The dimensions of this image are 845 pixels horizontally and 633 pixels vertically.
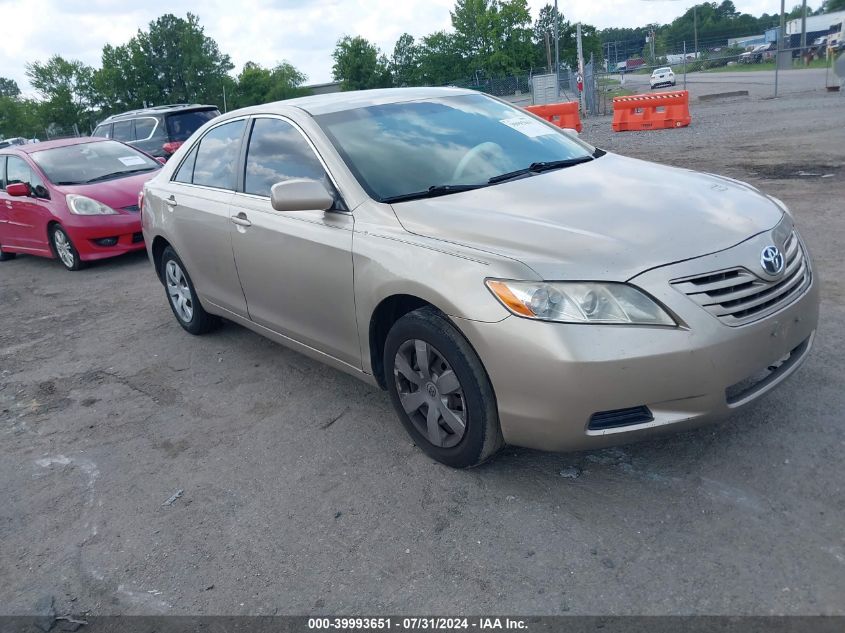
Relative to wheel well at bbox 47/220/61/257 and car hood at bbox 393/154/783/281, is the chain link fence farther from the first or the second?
car hood at bbox 393/154/783/281

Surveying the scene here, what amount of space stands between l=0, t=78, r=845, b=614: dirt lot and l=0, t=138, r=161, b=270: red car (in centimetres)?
432

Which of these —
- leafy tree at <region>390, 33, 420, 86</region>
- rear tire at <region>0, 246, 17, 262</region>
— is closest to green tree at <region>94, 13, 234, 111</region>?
leafy tree at <region>390, 33, 420, 86</region>

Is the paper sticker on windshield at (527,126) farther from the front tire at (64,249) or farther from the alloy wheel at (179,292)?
the front tire at (64,249)

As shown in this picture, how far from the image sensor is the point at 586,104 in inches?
1122

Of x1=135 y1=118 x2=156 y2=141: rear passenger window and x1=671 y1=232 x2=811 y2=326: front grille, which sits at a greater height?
x1=135 y1=118 x2=156 y2=141: rear passenger window

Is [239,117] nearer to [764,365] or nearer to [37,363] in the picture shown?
[37,363]

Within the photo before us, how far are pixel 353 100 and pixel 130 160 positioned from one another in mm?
6647

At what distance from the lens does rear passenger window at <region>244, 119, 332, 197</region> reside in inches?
162

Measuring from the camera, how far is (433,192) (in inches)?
148

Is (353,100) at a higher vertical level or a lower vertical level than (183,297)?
higher

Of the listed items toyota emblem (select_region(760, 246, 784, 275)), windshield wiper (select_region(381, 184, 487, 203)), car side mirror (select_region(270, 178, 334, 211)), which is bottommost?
toyota emblem (select_region(760, 246, 784, 275))

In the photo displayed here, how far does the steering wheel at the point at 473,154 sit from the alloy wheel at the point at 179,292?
8.59 ft

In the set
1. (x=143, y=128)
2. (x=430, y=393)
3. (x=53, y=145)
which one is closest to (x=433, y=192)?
(x=430, y=393)

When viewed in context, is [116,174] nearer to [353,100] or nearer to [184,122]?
[184,122]
